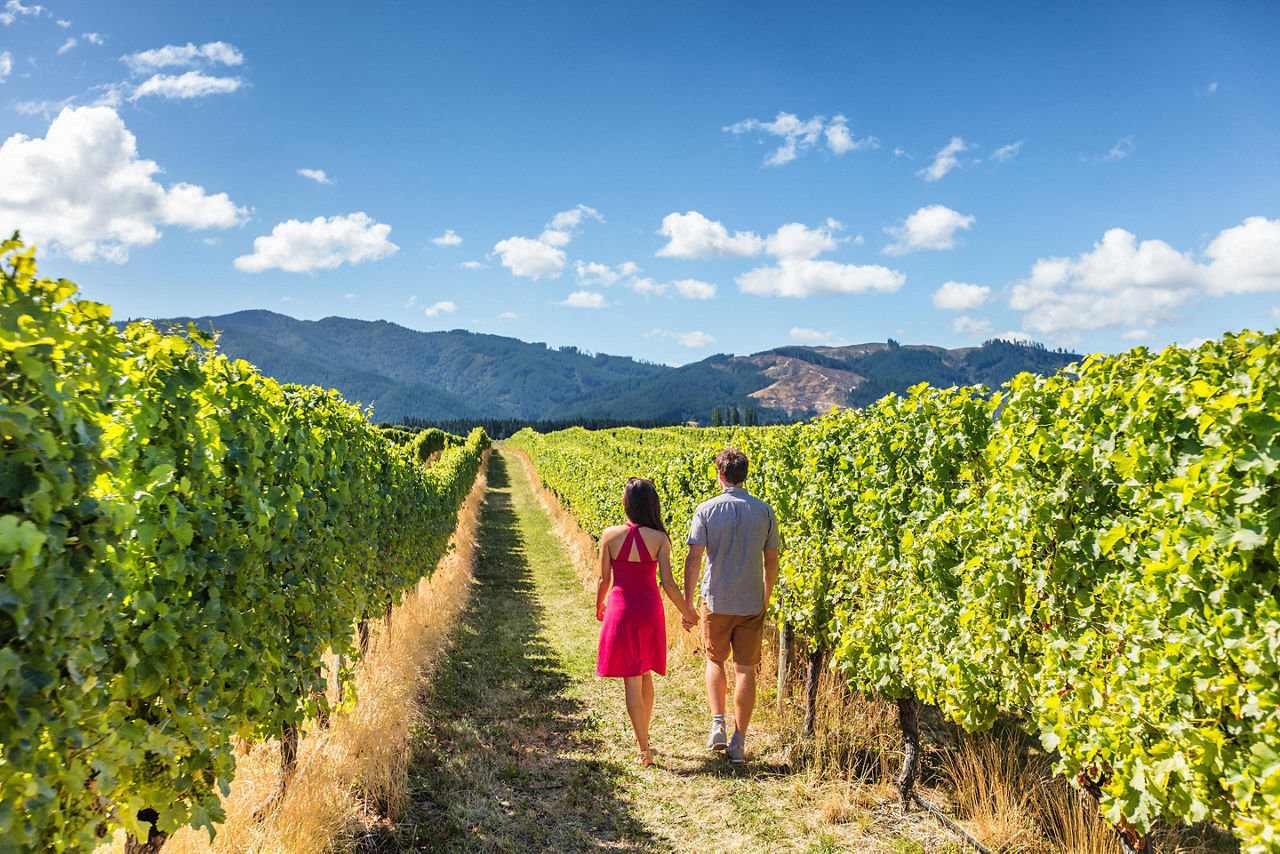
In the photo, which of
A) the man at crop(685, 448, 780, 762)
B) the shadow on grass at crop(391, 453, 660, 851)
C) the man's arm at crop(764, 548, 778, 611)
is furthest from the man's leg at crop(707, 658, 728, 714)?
the shadow on grass at crop(391, 453, 660, 851)

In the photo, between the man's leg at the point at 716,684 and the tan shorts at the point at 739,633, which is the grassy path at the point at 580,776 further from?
the tan shorts at the point at 739,633

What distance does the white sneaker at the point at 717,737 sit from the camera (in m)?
5.73

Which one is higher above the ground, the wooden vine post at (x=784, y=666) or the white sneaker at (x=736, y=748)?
the wooden vine post at (x=784, y=666)

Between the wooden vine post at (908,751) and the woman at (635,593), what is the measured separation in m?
1.68

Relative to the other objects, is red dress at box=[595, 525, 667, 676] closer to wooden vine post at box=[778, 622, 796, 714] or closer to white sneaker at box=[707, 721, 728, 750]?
white sneaker at box=[707, 721, 728, 750]

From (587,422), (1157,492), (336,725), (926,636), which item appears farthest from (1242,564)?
(587,422)

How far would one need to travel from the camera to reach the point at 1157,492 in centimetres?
308

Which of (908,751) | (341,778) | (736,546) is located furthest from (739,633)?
(341,778)

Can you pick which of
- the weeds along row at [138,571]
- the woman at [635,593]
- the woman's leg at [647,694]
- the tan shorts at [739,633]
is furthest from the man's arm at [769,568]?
the weeds along row at [138,571]

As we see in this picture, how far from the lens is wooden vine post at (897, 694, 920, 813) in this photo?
493cm

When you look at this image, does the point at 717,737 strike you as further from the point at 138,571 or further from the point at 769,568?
the point at 138,571

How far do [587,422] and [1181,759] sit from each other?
465ft

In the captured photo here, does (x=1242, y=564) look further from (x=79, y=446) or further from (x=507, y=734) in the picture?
(x=507, y=734)

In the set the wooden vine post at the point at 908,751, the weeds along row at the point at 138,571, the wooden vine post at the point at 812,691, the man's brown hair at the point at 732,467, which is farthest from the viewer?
the wooden vine post at the point at 812,691
